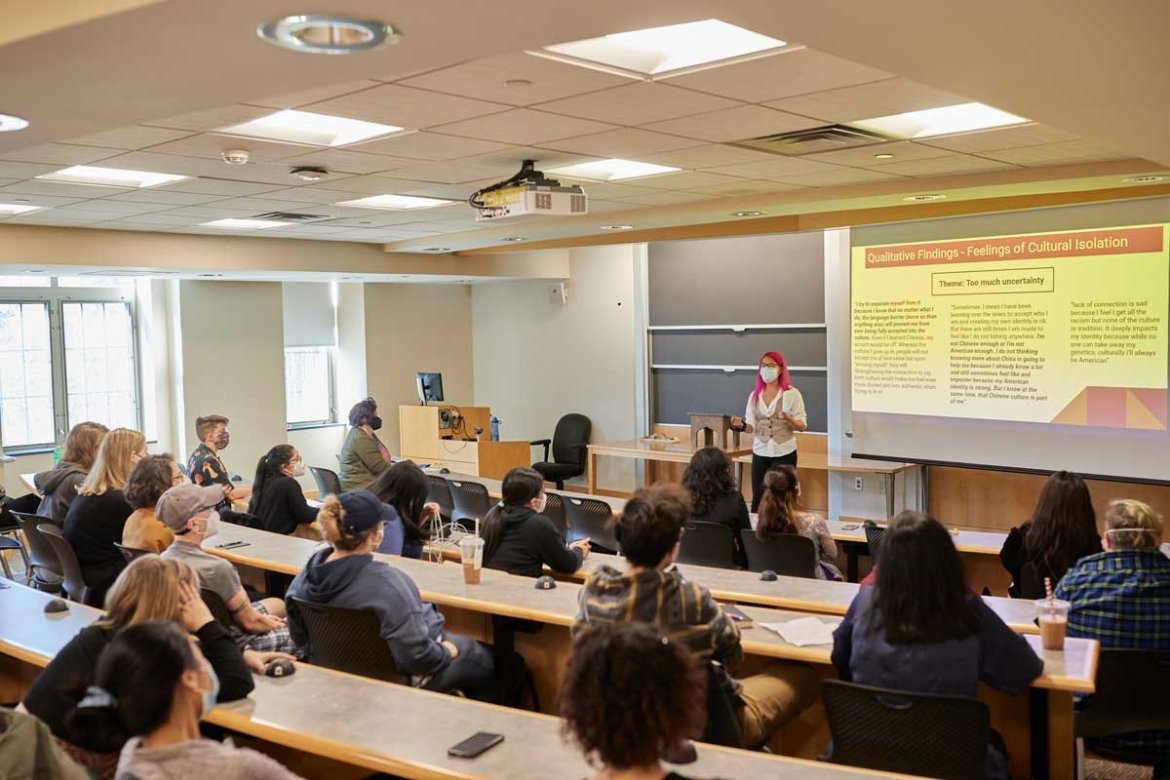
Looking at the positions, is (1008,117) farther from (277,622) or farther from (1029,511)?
(1029,511)

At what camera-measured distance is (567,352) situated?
11.4 metres

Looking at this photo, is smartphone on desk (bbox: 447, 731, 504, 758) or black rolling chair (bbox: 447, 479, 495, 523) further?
black rolling chair (bbox: 447, 479, 495, 523)

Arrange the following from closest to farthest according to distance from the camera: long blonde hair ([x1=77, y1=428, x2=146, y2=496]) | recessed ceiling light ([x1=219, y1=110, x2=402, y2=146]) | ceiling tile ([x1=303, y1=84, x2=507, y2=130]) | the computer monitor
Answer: ceiling tile ([x1=303, y1=84, x2=507, y2=130])
recessed ceiling light ([x1=219, y1=110, x2=402, y2=146])
long blonde hair ([x1=77, y1=428, x2=146, y2=496])
the computer monitor

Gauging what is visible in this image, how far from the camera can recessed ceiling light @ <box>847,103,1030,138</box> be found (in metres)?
4.46

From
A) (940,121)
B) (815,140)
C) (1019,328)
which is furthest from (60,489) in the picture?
(1019,328)

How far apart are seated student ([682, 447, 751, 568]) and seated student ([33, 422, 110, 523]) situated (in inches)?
131

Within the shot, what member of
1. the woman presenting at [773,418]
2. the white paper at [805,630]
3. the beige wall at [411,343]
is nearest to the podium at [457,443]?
the beige wall at [411,343]

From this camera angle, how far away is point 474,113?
3963mm

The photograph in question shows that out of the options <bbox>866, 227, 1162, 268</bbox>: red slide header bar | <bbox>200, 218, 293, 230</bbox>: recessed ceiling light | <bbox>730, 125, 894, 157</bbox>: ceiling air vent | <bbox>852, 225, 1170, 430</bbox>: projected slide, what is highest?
<bbox>200, 218, 293, 230</bbox>: recessed ceiling light

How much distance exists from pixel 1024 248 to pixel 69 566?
20.2 feet

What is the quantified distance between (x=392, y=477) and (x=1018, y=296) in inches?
183

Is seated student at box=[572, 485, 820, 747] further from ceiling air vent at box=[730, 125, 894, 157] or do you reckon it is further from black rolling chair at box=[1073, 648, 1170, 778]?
ceiling air vent at box=[730, 125, 894, 157]

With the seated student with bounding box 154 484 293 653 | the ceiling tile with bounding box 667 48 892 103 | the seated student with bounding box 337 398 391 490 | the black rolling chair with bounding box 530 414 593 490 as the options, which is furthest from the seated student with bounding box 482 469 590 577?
the black rolling chair with bounding box 530 414 593 490

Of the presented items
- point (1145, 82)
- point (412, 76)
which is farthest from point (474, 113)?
point (1145, 82)
